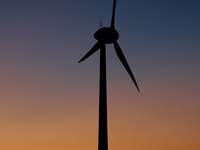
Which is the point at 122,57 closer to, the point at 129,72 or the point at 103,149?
the point at 129,72

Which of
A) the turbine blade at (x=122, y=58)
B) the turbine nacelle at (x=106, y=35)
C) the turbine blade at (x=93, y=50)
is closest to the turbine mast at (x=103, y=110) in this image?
the turbine nacelle at (x=106, y=35)

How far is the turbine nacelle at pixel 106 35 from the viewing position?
114 feet

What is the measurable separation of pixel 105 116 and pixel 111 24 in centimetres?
1481

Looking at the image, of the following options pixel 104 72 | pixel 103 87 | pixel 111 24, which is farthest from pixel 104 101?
pixel 111 24

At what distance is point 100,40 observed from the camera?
35750 millimetres

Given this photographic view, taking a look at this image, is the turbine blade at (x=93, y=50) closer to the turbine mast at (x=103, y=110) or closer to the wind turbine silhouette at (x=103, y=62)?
the wind turbine silhouette at (x=103, y=62)

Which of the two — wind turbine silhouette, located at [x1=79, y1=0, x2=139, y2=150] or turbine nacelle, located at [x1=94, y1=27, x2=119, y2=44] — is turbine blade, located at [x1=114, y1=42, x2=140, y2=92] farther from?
turbine nacelle, located at [x1=94, y1=27, x2=119, y2=44]

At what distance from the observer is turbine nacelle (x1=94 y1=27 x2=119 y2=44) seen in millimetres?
34625

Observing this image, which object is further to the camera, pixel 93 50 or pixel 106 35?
pixel 93 50

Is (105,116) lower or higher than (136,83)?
lower

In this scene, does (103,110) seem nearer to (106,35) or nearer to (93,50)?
(106,35)

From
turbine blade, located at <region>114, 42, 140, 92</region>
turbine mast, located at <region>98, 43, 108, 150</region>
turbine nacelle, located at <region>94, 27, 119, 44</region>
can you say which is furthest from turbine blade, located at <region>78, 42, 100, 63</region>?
turbine mast, located at <region>98, 43, 108, 150</region>

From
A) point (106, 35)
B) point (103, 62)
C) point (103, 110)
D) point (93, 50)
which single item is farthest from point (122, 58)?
point (103, 110)

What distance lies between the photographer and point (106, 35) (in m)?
34.9
